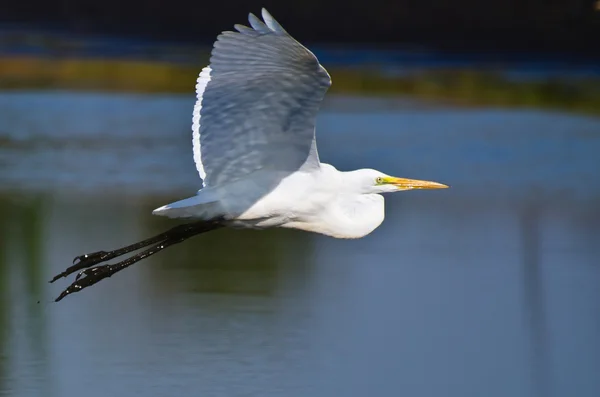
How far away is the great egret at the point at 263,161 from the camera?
20.0 feet

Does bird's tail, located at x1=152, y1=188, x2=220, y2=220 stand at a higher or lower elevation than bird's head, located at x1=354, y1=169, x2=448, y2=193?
lower

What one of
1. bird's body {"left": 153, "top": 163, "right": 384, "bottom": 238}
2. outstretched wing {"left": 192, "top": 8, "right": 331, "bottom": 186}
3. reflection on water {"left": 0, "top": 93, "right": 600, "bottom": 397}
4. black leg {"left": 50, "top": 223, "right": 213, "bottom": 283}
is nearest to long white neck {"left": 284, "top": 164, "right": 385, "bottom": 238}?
bird's body {"left": 153, "top": 163, "right": 384, "bottom": 238}

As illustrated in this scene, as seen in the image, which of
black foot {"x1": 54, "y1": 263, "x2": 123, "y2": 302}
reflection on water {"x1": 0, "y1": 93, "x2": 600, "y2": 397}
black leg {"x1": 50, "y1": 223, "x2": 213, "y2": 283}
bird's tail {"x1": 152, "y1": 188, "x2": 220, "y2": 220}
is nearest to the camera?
bird's tail {"x1": 152, "y1": 188, "x2": 220, "y2": 220}

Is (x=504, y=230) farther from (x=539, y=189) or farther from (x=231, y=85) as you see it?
(x=231, y=85)

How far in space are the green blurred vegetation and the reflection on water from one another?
6.01 feet

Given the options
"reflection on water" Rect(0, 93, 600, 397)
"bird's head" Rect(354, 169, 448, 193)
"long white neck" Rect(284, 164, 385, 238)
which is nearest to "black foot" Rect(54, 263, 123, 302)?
"reflection on water" Rect(0, 93, 600, 397)

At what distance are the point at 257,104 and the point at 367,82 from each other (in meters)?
10.7

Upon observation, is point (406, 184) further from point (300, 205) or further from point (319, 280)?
point (319, 280)

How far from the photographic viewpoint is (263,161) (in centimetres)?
676

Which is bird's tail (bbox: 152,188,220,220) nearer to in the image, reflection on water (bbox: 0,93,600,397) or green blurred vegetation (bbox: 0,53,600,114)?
reflection on water (bbox: 0,93,600,397)

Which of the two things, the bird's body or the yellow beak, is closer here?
the bird's body

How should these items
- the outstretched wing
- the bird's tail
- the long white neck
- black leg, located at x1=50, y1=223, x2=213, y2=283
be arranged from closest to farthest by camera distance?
the outstretched wing
the bird's tail
the long white neck
black leg, located at x1=50, y1=223, x2=213, y2=283

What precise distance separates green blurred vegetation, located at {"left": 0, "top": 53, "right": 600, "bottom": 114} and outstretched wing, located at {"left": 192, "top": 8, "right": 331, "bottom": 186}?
937 cm

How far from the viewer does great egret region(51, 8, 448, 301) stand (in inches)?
240
